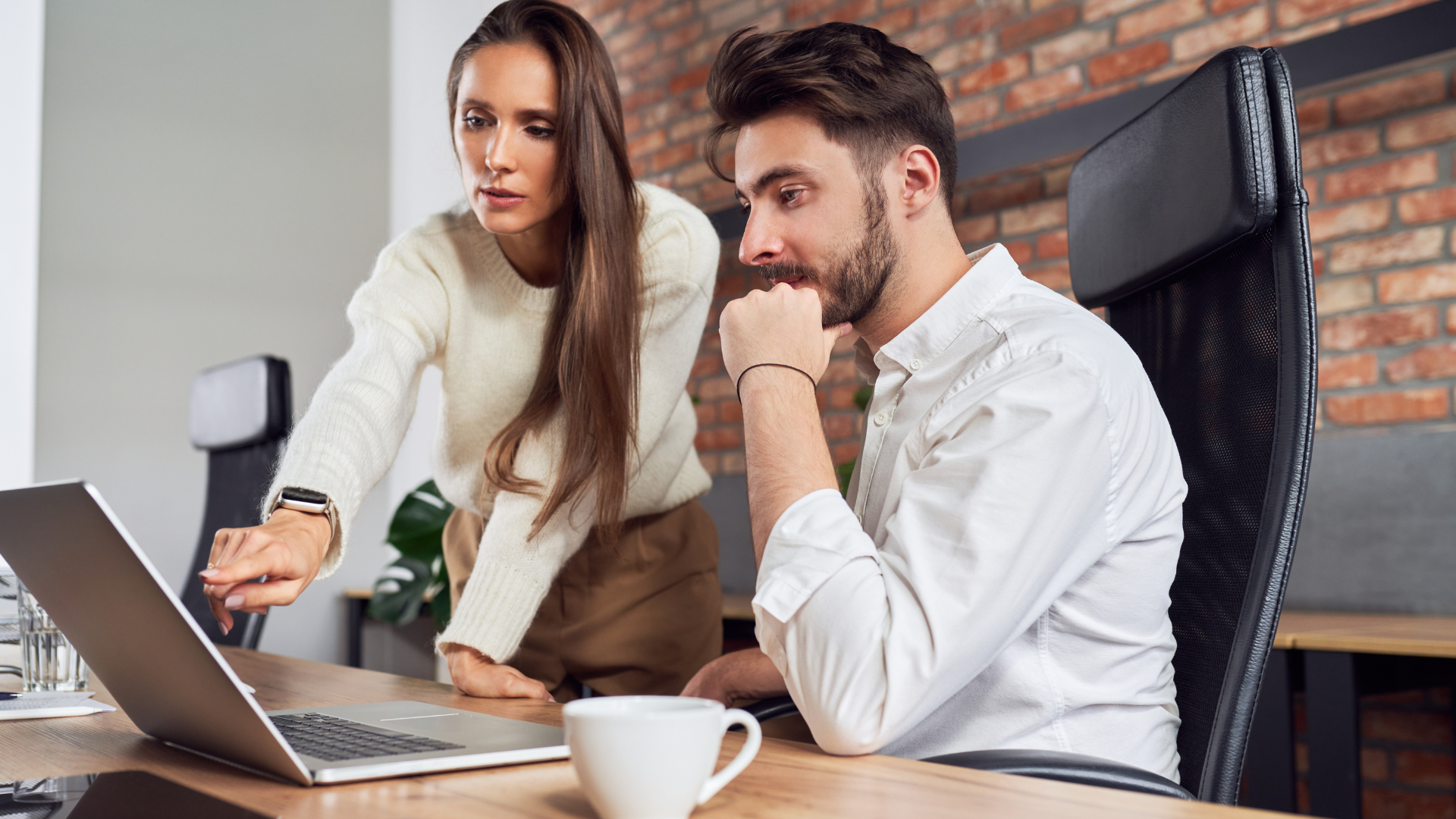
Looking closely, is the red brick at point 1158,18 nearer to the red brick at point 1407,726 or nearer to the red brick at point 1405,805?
the red brick at point 1407,726

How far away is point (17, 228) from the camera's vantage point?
10.4 ft

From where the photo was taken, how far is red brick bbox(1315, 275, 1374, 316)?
90.9 inches

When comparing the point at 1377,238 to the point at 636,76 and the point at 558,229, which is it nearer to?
the point at 558,229

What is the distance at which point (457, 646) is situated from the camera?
46.8 inches

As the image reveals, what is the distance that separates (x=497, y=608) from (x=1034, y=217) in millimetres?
2127

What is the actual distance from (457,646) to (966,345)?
61 centimetres

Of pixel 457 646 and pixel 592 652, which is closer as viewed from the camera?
pixel 457 646

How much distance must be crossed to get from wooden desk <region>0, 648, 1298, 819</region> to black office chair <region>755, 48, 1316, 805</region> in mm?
342

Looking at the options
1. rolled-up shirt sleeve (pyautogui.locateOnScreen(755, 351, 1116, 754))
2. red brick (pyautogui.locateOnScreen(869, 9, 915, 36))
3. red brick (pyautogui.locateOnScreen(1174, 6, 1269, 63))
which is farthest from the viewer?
red brick (pyautogui.locateOnScreen(869, 9, 915, 36))

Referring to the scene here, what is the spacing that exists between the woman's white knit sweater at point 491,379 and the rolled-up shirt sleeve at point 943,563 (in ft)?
1.51

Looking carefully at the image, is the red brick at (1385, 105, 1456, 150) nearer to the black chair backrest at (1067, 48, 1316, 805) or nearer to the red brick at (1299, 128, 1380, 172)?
the red brick at (1299, 128, 1380, 172)

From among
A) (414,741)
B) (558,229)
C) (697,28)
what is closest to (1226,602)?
(414,741)

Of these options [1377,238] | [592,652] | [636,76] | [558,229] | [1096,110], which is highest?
[636,76]

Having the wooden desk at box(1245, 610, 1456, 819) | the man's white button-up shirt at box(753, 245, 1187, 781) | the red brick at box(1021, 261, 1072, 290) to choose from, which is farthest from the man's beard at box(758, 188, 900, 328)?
the red brick at box(1021, 261, 1072, 290)
